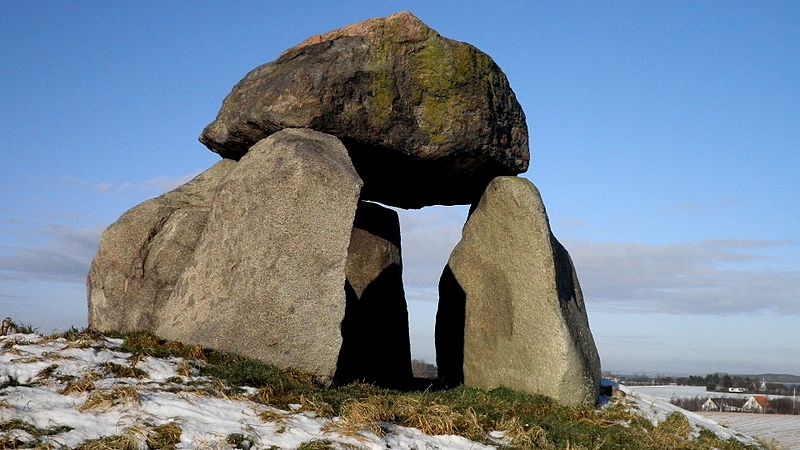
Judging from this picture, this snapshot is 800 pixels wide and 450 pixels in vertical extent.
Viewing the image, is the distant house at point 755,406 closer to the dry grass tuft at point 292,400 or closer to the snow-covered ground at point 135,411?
the dry grass tuft at point 292,400

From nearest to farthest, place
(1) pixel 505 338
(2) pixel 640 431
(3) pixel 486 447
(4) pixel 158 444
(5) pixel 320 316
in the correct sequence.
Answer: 1. (4) pixel 158 444
2. (3) pixel 486 447
3. (5) pixel 320 316
4. (2) pixel 640 431
5. (1) pixel 505 338

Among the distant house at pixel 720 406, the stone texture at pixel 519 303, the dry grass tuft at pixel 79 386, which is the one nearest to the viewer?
the dry grass tuft at pixel 79 386

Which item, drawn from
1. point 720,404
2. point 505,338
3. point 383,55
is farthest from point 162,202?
point 720,404

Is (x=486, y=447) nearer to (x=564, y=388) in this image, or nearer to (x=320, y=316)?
(x=320, y=316)

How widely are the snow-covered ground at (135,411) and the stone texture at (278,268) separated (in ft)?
6.23

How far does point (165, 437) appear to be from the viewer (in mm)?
8133

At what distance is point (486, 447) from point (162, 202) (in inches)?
351

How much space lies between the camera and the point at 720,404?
46.2 meters

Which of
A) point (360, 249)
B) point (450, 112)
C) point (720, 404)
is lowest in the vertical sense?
point (720, 404)

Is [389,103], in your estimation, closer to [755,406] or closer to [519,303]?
[519,303]

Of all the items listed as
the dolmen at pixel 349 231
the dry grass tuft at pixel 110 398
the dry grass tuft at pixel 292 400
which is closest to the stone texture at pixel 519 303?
the dolmen at pixel 349 231

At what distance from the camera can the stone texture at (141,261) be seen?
48.2 ft

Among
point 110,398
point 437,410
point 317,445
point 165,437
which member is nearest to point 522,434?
point 437,410

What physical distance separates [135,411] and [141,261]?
268 inches
